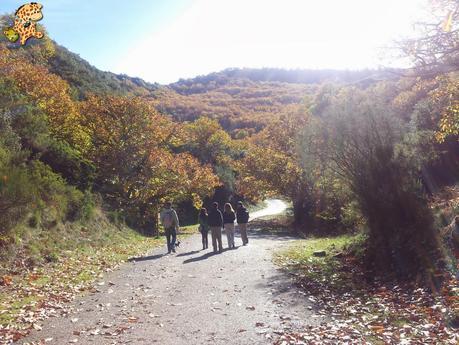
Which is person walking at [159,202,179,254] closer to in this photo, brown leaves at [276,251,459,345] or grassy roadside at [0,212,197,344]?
grassy roadside at [0,212,197,344]

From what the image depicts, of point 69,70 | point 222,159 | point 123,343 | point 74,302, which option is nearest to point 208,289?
point 74,302

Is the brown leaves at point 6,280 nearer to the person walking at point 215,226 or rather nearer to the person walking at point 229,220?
the person walking at point 215,226

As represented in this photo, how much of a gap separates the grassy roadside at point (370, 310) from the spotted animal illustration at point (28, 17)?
35.4ft

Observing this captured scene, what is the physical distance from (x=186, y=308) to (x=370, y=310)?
3552 mm

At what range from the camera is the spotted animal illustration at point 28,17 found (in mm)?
12688

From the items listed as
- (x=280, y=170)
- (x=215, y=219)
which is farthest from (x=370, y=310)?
(x=280, y=170)

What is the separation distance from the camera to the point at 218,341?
6387 millimetres

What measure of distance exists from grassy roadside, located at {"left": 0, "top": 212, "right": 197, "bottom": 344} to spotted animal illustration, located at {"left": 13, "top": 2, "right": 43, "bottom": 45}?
246 inches

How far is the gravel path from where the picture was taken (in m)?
6.65

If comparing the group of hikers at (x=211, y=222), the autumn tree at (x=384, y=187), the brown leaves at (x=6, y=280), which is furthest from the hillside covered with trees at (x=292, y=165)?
the group of hikers at (x=211, y=222)

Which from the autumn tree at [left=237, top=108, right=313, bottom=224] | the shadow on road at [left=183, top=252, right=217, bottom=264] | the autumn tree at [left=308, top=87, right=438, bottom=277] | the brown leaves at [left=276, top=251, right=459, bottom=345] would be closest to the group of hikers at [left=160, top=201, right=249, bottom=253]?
the shadow on road at [left=183, top=252, right=217, bottom=264]

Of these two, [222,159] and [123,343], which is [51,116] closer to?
[123,343]

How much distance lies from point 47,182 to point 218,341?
10932 millimetres

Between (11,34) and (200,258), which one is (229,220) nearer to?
(200,258)
